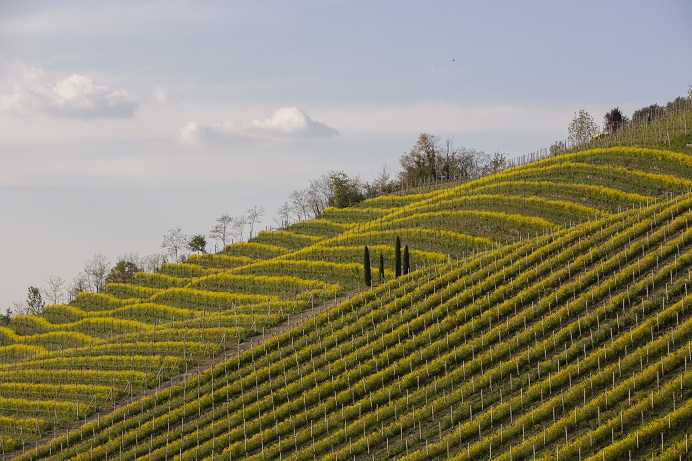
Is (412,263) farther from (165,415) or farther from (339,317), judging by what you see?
(165,415)

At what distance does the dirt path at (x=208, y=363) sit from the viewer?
74.8 metres

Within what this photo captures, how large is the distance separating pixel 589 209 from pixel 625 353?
139 feet

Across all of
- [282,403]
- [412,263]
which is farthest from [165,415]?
[412,263]

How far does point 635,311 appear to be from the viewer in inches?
2589

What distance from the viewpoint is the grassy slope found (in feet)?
193

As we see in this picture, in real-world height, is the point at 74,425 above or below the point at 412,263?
below

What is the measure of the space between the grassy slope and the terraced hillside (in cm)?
15

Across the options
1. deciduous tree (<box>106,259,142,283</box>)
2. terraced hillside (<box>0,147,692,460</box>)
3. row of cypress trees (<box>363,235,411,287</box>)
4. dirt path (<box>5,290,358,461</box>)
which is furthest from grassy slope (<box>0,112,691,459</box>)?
deciduous tree (<box>106,259,142,283</box>)

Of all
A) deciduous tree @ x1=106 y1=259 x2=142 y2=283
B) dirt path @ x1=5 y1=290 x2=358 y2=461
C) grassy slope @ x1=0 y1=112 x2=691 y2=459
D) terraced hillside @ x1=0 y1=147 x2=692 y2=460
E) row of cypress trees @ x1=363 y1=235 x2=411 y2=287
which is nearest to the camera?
terraced hillside @ x1=0 y1=147 x2=692 y2=460

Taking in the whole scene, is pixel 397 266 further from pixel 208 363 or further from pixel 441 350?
pixel 441 350

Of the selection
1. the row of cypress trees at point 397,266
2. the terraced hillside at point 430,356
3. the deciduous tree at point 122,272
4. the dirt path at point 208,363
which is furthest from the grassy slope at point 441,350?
the deciduous tree at point 122,272

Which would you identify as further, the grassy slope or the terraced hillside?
the grassy slope

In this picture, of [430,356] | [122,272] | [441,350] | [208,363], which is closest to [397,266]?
[208,363]

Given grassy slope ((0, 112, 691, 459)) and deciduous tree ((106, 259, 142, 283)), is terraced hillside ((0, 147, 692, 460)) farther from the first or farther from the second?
deciduous tree ((106, 259, 142, 283))
